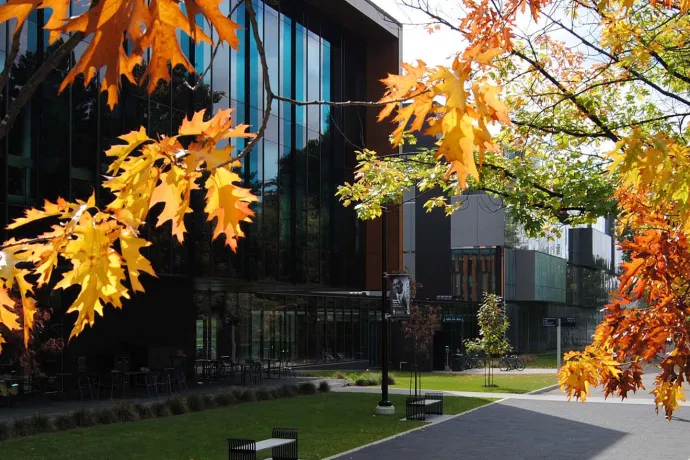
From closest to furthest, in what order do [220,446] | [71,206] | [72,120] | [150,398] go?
[71,206]
[220,446]
[72,120]
[150,398]

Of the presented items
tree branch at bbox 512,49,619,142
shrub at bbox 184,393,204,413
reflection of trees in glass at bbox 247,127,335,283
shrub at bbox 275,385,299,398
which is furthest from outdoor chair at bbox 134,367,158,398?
tree branch at bbox 512,49,619,142

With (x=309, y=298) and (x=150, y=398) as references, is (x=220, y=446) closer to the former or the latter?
(x=150, y=398)

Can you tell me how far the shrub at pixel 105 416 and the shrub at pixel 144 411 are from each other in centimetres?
84

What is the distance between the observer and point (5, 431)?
18406mm

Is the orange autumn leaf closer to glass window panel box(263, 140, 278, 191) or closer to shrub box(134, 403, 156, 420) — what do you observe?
shrub box(134, 403, 156, 420)

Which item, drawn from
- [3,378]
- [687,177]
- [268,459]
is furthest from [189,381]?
[687,177]

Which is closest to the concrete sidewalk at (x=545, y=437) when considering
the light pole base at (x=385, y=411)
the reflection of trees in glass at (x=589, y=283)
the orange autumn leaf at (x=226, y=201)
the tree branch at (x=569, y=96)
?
the light pole base at (x=385, y=411)

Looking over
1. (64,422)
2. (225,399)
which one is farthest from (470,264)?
(64,422)

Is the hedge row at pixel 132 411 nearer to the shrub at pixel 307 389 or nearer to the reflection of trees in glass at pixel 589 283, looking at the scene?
the shrub at pixel 307 389

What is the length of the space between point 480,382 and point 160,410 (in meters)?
19.2

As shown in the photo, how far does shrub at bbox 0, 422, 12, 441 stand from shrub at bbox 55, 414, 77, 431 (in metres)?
1.41

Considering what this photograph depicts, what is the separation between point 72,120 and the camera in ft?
79.1

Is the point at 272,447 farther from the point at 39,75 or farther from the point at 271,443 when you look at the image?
the point at 39,75

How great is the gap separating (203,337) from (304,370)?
7.81 meters
